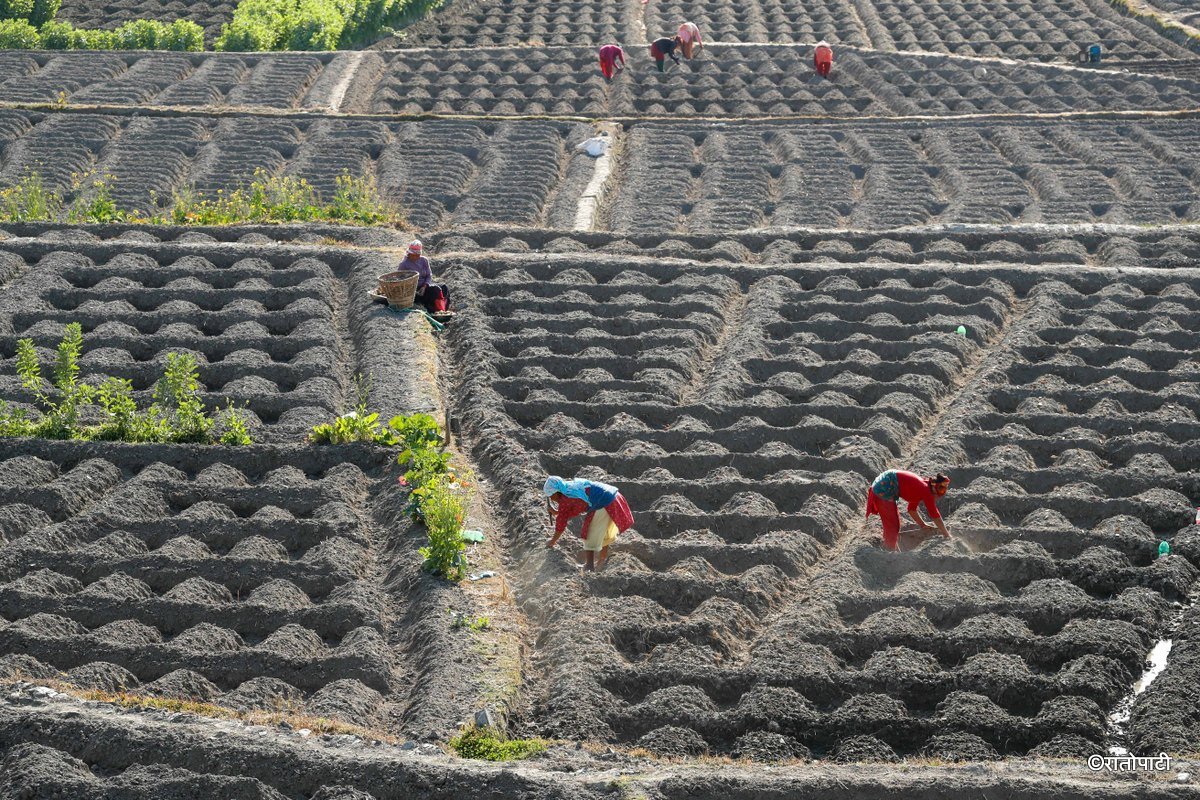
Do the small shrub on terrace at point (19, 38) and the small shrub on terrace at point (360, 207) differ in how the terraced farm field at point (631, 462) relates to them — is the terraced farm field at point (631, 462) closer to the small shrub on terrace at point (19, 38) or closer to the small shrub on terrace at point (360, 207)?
the small shrub on terrace at point (360, 207)

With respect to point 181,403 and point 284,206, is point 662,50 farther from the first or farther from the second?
point 181,403

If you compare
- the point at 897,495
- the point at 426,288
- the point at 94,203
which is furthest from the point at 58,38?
the point at 897,495

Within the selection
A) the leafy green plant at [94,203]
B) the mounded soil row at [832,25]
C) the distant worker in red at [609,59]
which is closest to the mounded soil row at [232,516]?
the leafy green plant at [94,203]

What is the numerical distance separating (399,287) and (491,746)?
5.41 metres

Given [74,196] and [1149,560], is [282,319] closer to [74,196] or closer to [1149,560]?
[74,196]

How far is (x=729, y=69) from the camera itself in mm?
20109

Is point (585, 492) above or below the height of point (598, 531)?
above

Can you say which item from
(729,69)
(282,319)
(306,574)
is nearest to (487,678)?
(306,574)

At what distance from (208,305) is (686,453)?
465 cm

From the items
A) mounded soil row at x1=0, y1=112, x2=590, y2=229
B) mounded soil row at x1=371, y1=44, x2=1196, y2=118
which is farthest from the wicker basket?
mounded soil row at x1=371, y1=44, x2=1196, y2=118

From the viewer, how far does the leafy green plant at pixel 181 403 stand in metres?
9.91

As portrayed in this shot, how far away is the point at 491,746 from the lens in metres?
6.84

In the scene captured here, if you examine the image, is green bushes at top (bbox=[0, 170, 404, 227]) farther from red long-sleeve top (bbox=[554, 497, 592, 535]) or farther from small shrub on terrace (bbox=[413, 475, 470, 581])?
red long-sleeve top (bbox=[554, 497, 592, 535])

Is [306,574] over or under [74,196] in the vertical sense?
over
